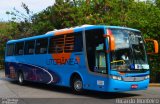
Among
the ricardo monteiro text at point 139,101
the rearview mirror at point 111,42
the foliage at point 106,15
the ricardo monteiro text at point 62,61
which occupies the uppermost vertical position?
the foliage at point 106,15

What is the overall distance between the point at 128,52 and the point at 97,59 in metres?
1.27

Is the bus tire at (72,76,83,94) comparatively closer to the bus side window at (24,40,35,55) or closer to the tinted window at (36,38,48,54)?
the tinted window at (36,38,48,54)

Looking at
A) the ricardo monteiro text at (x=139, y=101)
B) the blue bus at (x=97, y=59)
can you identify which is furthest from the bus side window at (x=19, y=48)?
the ricardo monteiro text at (x=139, y=101)

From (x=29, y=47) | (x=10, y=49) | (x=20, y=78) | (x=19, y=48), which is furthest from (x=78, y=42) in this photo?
(x=10, y=49)

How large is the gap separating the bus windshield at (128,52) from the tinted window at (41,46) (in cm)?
564

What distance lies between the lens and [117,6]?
2947 cm

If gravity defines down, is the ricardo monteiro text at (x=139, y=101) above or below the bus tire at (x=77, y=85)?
below

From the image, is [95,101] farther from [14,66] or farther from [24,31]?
[24,31]

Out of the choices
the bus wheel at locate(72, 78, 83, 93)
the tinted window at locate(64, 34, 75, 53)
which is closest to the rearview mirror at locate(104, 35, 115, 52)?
the bus wheel at locate(72, 78, 83, 93)

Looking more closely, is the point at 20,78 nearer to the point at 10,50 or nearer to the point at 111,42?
the point at 10,50

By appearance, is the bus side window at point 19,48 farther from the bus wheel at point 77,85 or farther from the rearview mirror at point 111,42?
the rearview mirror at point 111,42

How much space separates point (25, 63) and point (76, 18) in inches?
344

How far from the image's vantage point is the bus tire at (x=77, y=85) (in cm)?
1720

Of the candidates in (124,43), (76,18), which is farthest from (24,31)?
(124,43)
